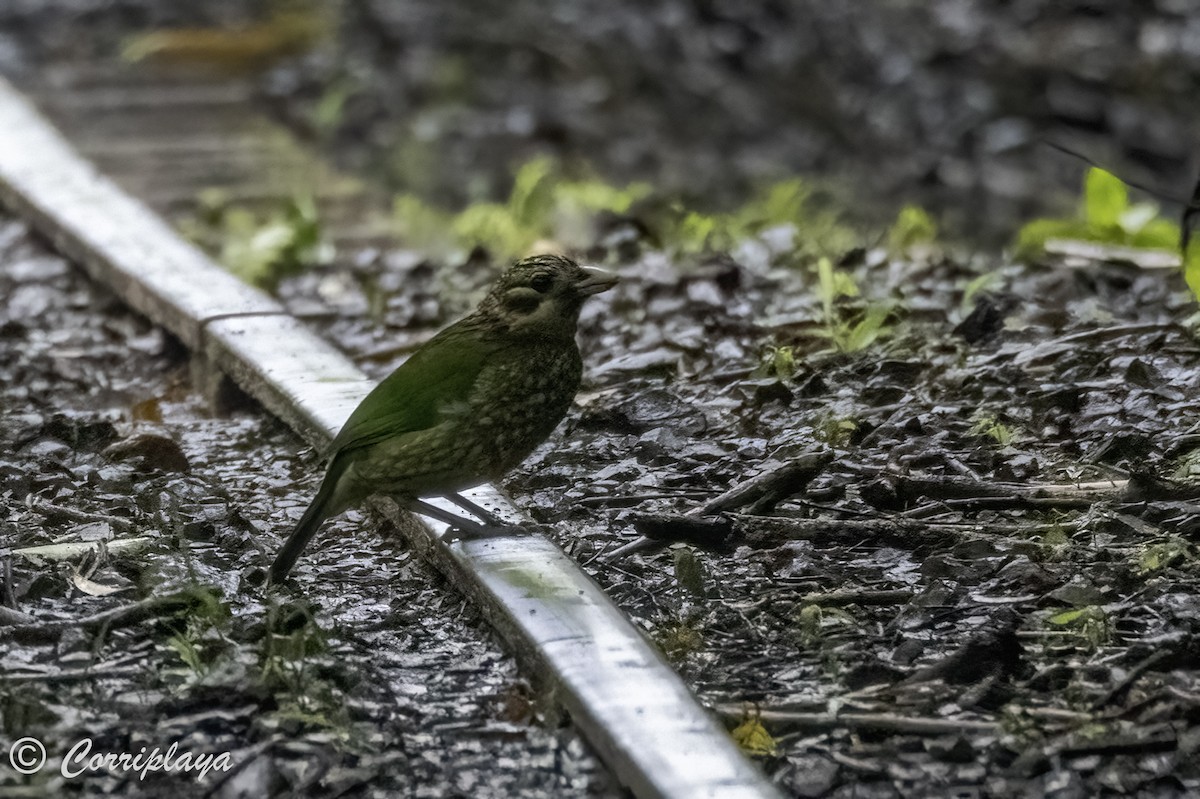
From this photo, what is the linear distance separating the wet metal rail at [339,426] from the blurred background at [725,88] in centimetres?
209

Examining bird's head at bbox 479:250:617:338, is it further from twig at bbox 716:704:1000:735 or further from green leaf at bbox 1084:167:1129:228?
green leaf at bbox 1084:167:1129:228

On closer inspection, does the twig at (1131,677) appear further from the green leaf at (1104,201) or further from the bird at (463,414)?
the green leaf at (1104,201)

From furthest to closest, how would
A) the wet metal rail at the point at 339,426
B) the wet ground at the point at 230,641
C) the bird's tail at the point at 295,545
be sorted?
the bird's tail at the point at 295,545, the wet ground at the point at 230,641, the wet metal rail at the point at 339,426

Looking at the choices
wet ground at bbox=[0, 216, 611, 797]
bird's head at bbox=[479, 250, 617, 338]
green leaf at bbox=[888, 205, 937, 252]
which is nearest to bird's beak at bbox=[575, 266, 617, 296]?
bird's head at bbox=[479, 250, 617, 338]

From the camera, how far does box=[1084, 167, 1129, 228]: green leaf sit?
5.79 meters

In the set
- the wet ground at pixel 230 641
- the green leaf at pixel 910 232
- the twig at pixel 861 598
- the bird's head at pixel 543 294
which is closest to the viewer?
the wet ground at pixel 230 641

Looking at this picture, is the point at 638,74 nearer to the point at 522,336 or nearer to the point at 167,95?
the point at 167,95

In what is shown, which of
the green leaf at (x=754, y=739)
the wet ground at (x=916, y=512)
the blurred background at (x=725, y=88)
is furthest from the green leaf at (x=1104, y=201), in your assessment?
the green leaf at (x=754, y=739)

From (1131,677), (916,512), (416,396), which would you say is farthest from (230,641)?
(1131,677)

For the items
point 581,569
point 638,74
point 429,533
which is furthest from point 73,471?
point 638,74

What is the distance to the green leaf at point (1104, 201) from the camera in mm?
5785

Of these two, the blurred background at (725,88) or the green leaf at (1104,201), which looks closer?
the green leaf at (1104,201)

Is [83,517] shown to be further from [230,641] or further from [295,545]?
[230,641]

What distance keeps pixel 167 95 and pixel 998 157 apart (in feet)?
17.3
